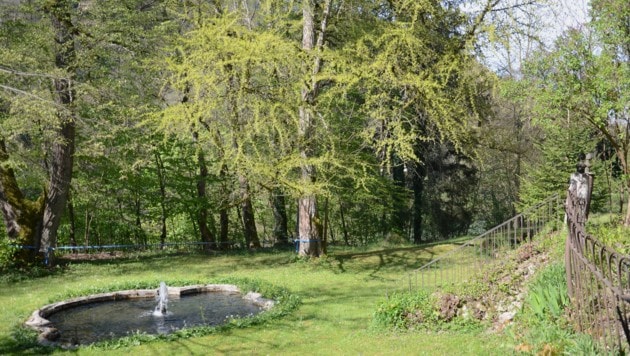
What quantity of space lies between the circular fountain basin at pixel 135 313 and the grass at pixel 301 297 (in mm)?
520

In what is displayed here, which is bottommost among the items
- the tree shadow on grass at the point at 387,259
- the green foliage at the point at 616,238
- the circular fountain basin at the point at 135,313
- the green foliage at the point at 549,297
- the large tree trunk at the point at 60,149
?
the circular fountain basin at the point at 135,313

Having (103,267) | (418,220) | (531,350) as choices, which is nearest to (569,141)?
(418,220)

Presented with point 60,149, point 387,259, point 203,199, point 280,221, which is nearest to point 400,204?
point 280,221

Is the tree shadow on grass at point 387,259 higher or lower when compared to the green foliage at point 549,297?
lower

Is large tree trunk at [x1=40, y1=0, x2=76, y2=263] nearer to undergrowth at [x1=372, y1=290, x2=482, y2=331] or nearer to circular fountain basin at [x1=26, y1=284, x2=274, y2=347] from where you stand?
circular fountain basin at [x1=26, y1=284, x2=274, y2=347]

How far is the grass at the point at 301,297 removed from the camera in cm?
742

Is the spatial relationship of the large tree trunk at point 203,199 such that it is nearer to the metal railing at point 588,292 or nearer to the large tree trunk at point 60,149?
the large tree trunk at point 60,149

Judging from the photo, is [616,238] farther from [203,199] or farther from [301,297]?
[203,199]

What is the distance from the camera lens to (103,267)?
50.8 ft

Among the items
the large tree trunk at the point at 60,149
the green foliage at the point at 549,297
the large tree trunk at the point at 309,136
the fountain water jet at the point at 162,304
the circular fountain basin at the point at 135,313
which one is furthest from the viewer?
the large tree trunk at the point at 60,149

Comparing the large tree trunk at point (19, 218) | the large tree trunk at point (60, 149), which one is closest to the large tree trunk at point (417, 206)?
the large tree trunk at point (60, 149)

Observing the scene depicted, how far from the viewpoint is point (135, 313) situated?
10516mm

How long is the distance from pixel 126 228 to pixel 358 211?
11294 millimetres

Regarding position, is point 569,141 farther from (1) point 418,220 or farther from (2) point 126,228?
(2) point 126,228
